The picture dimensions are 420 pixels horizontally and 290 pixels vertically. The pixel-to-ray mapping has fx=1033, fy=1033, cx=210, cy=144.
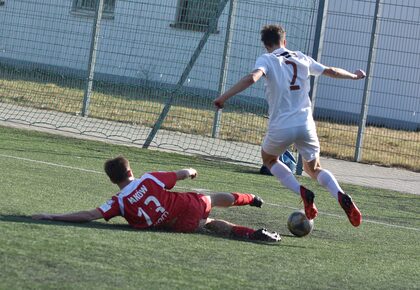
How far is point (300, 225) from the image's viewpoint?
8320mm

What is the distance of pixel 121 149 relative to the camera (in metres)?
14.5

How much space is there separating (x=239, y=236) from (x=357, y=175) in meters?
7.17

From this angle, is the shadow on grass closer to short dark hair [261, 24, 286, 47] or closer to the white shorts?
the white shorts

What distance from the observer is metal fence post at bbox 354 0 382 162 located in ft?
51.5

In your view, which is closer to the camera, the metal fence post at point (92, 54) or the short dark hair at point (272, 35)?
the short dark hair at point (272, 35)

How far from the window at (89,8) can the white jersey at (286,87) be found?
9.01 m

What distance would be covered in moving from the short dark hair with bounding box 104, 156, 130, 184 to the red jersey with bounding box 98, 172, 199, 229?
9 centimetres

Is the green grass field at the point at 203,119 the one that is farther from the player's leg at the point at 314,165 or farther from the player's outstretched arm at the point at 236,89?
the player's outstretched arm at the point at 236,89

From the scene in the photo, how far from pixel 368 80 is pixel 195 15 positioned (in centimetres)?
298

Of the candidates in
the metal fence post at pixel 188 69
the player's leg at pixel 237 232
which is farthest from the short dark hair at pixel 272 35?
the metal fence post at pixel 188 69

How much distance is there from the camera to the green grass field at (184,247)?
5.83 meters

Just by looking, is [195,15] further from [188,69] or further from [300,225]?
[300,225]

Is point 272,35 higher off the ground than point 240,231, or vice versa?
point 272,35

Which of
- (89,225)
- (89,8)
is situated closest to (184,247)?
(89,225)
